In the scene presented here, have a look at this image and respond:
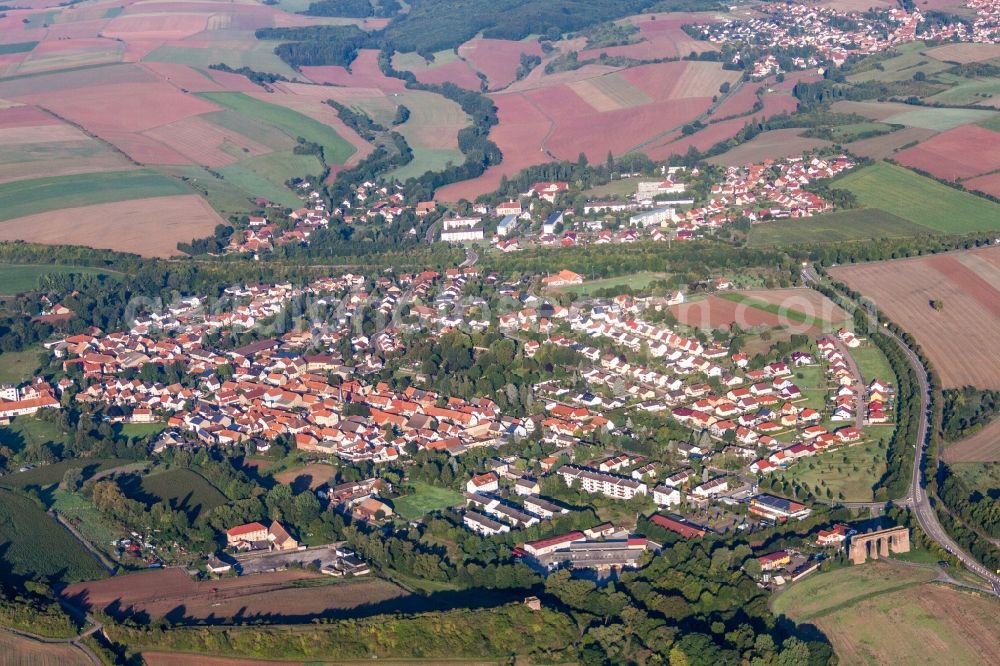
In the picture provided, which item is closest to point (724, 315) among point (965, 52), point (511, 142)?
point (511, 142)

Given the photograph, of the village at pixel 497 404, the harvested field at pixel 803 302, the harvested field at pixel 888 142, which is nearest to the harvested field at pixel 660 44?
the harvested field at pixel 888 142

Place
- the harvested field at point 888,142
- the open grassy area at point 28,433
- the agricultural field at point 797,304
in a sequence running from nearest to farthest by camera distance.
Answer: the open grassy area at point 28,433 → the agricultural field at point 797,304 → the harvested field at point 888,142

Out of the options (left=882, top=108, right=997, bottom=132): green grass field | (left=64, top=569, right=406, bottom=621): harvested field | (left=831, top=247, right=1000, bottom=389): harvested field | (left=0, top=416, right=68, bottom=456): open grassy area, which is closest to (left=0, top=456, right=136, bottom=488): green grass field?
(left=0, top=416, right=68, bottom=456): open grassy area

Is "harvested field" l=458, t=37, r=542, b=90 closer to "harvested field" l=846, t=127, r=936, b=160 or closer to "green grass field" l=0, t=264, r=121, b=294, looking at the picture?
"harvested field" l=846, t=127, r=936, b=160

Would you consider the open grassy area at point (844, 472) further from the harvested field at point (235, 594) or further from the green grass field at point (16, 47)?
the green grass field at point (16, 47)

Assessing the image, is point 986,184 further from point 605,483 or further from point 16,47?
point 16,47

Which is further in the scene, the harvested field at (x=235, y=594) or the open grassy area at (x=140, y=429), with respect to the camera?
the open grassy area at (x=140, y=429)

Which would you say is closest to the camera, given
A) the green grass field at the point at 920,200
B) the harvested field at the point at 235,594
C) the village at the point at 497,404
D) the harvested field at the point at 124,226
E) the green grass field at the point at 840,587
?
the green grass field at the point at 840,587
